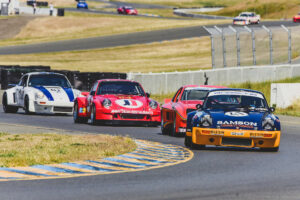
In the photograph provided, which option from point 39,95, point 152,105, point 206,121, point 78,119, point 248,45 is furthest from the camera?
point 248,45

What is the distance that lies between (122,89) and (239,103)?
6128mm

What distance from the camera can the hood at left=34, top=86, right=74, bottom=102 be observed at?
79.4 ft

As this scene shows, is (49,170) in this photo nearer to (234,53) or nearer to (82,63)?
(234,53)

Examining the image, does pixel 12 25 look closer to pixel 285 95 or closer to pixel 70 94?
pixel 285 95

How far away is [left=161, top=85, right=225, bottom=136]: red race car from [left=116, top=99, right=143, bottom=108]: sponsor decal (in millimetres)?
1753

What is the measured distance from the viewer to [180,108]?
58.6 feet

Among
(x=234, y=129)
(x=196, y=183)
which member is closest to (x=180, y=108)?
(x=234, y=129)

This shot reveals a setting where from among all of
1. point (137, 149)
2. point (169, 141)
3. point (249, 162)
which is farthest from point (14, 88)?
point (249, 162)

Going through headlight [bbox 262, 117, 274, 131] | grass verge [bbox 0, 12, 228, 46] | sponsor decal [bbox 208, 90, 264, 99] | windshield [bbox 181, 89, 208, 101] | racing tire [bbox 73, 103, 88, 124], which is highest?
grass verge [bbox 0, 12, 228, 46]

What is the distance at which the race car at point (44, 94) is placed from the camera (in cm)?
2422

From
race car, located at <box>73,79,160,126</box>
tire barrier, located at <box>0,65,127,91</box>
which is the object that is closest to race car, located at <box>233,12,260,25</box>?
tire barrier, located at <box>0,65,127,91</box>

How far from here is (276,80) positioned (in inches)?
1506

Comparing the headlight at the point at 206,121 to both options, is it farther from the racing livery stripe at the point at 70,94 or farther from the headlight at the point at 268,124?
the racing livery stripe at the point at 70,94

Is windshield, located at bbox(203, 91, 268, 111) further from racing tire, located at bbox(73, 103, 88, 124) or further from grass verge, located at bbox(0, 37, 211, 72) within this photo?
grass verge, located at bbox(0, 37, 211, 72)
